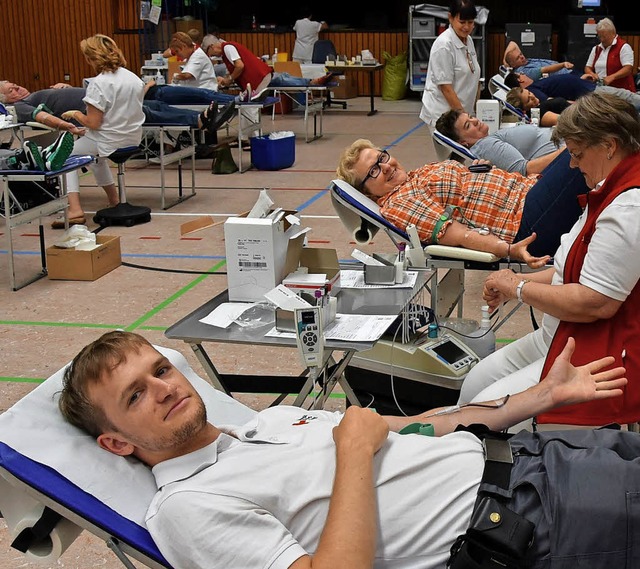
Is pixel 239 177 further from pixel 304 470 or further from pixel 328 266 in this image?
pixel 304 470

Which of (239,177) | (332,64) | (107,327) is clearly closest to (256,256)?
(107,327)

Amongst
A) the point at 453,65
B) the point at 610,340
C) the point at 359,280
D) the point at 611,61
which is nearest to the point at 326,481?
the point at 610,340

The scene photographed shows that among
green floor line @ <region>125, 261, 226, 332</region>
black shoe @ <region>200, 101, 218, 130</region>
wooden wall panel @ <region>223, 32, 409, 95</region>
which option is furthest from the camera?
wooden wall panel @ <region>223, 32, 409, 95</region>

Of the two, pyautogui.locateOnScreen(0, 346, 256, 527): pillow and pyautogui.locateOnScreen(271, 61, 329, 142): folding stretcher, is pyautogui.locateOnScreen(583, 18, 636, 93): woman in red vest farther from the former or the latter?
pyautogui.locateOnScreen(0, 346, 256, 527): pillow

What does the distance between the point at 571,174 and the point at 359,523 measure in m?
2.52

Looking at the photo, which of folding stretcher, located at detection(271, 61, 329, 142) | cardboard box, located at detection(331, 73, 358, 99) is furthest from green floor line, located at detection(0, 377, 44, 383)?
cardboard box, located at detection(331, 73, 358, 99)

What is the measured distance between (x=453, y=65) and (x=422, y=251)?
126 inches

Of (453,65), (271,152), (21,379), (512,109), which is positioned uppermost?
(453,65)

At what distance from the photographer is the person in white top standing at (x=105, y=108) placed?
6.92 meters

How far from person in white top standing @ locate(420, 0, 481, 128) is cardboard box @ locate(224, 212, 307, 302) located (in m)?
3.64

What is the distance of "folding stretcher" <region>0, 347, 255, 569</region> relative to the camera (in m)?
1.83

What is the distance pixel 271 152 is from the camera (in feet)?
30.3

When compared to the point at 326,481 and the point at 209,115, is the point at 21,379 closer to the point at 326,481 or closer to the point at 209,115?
the point at 326,481

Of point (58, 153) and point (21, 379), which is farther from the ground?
point (58, 153)
